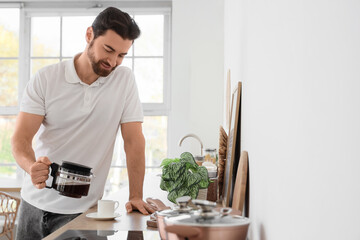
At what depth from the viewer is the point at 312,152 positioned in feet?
1.62

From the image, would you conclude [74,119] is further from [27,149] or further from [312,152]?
[312,152]

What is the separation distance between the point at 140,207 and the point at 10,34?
3950 mm

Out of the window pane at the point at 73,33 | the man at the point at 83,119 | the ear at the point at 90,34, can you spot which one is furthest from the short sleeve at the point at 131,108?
the window pane at the point at 73,33

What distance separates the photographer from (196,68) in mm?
4453

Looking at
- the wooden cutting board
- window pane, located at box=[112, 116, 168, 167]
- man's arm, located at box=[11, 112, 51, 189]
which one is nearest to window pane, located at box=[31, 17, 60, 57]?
window pane, located at box=[112, 116, 168, 167]

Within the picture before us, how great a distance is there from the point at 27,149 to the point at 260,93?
112 centimetres

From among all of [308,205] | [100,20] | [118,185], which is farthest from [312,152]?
[118,185]

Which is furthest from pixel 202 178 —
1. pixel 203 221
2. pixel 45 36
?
pixel 45 36

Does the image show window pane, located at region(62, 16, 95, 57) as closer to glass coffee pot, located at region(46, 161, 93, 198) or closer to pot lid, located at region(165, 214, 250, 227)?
glass coffee pot, located at region(46, 161, 93, 198)

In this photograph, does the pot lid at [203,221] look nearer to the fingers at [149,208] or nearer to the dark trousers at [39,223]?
the fingers at [149,208]

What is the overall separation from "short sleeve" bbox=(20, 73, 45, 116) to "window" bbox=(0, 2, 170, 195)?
2.95 m

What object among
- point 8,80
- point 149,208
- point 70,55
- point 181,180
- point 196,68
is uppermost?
point 70,55

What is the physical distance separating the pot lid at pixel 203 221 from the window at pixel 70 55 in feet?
13.2

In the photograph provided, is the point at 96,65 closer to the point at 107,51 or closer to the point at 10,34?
the point at 107,51
